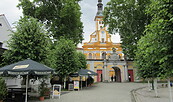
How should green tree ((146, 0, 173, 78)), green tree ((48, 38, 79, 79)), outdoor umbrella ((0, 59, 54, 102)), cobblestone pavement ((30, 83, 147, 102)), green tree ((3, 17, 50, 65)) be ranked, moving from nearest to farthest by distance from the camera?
1. green tree ((146, 0, 173, 78))
2. outdoor umbrella ((0, 59, 54, 102))
3. cobblestone pavement ((30, 83, 147, 102))
4. green tree ((3, 17, 50, 65))
5. green tree ((48, 38, 79, 79))

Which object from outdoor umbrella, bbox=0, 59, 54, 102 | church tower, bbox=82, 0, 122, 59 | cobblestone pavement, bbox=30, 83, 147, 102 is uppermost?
church tower, bbox=82, 0, 122, 59

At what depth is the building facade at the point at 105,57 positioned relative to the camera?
33812mm

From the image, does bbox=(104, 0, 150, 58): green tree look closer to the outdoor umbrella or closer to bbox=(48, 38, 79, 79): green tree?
bbox=(48, 38, 79, 79): green tree

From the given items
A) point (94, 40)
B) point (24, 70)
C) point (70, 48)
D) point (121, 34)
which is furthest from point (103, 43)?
point (24, 70)

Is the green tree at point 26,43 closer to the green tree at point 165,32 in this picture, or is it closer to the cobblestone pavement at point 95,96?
the cobblestone pavement at point 95,96

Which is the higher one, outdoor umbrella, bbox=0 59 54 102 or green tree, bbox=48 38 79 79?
green tree, bbox=48 38 79 79

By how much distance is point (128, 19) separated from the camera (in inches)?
1013

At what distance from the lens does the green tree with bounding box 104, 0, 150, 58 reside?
79.0 ft

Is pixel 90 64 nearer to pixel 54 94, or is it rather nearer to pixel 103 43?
pixel 103 43

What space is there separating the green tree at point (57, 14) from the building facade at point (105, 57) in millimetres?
7762

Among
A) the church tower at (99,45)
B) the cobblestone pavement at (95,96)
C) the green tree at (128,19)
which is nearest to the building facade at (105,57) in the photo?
the church tower at (99,45)

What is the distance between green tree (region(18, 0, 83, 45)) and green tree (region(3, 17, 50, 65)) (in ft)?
38.2

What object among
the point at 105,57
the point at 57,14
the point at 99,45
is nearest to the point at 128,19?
the point at 57,14

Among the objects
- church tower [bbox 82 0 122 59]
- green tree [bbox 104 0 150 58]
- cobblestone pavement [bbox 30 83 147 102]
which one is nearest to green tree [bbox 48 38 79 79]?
cobblestone pavement [bbox 30 83 147 102]
